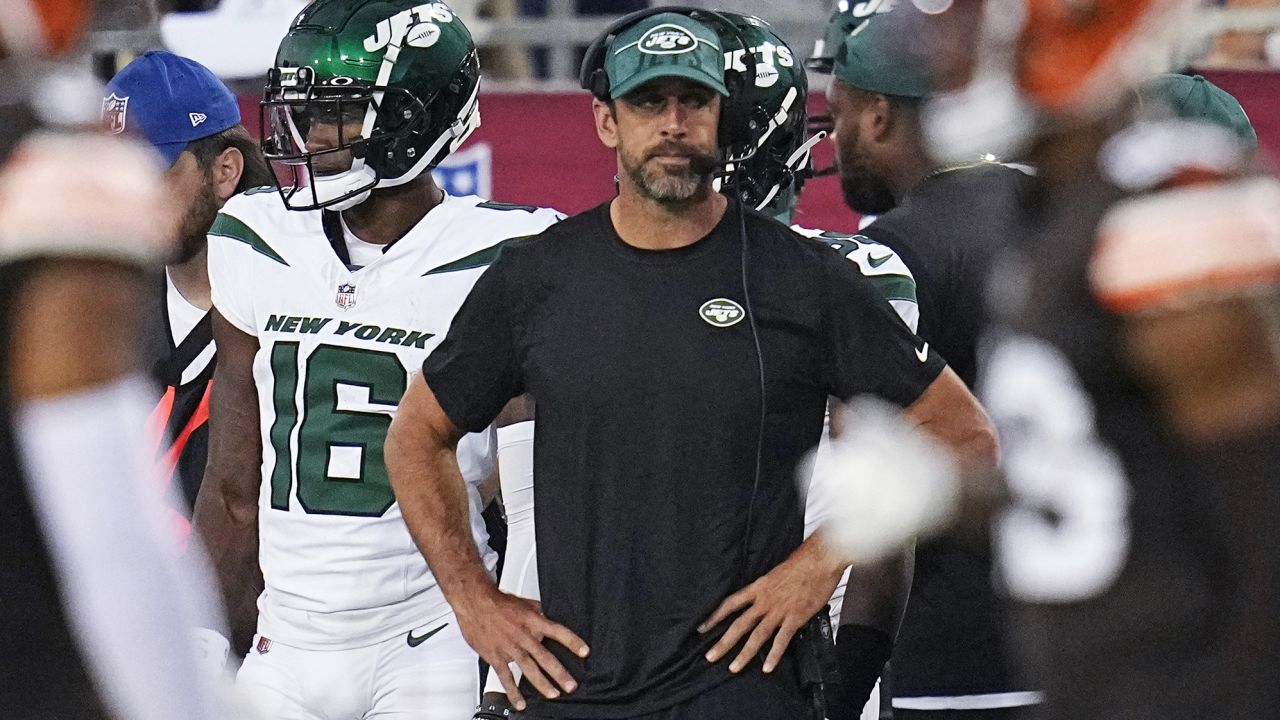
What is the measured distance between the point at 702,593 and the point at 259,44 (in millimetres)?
4156

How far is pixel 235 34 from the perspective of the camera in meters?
6.61

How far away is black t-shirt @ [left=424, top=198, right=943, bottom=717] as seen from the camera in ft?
9.39

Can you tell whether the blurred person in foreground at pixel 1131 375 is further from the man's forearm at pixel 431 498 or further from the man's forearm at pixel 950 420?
the man's forearm at pixel 431 498

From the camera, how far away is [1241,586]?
1920 mm

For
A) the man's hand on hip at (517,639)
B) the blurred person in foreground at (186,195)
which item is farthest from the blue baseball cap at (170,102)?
the man's hand on hip at (517,639)

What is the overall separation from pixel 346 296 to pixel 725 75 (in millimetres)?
792

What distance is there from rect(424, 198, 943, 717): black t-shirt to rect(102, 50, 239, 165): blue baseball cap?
1799mm

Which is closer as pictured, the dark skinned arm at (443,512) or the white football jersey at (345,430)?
the dark skinned arm at (443,512)

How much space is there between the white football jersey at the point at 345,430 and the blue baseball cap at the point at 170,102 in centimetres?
104

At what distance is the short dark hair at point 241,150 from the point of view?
4570mm

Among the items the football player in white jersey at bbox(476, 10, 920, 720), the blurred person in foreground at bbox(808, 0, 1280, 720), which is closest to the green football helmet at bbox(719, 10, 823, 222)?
the football player in white jersey at bbox(476, 10, 920, 720)

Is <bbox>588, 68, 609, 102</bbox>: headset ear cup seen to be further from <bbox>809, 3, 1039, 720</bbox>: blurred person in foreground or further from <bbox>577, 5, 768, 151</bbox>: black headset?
<bbox>809, 3, 1039, 720</bbox>: blurred person in foreground

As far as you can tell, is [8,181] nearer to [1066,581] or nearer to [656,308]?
[1066,581]

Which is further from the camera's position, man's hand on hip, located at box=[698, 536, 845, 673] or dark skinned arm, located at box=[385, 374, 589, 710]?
dark skinned arm, located at box=[385, 374, 589, 710]
